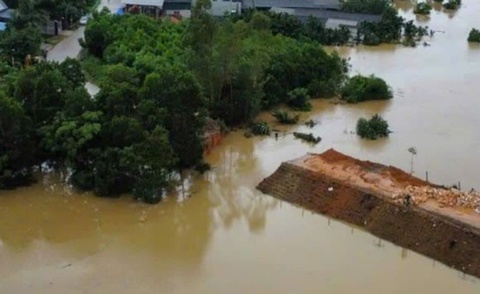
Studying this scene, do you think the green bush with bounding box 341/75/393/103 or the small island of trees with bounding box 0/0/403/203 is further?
the green bush with bounding box 341/75/393/103

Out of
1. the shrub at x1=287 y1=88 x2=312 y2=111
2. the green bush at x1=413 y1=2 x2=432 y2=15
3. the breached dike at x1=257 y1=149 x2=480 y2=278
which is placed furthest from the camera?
the green bush at x1=413 y1=2 x2=432 y2=15

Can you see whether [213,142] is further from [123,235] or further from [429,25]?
[429,25]

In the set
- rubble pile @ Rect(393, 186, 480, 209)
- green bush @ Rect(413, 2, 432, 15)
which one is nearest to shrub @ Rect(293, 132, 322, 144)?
rubble pile @ Rect(393, 186, 480, 209)

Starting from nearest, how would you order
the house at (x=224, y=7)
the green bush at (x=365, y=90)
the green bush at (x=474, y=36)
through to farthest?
the green bush at (x=365, y=90)
the green bush at (x=474, y=36)
the house at (x=224, y=7)

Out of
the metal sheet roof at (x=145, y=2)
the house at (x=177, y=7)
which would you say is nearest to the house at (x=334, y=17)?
the house at (x=177, y=7)

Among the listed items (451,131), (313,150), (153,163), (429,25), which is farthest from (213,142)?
(429,25)

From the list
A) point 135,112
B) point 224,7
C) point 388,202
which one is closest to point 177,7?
point 224,7

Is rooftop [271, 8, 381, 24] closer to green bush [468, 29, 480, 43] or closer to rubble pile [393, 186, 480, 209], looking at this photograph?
green bush [468, 29, 480, 43]

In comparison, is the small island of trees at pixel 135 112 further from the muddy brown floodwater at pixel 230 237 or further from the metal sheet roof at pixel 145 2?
the metal sheet roof at pixel 145 2
